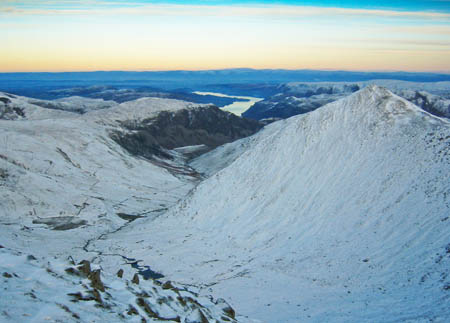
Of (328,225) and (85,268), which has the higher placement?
(85,268)

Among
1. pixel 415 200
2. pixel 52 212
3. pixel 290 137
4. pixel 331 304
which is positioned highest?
pixel 290 137

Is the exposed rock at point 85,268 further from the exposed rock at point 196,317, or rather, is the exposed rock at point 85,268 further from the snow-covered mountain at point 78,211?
the exposed rock at point 196,317

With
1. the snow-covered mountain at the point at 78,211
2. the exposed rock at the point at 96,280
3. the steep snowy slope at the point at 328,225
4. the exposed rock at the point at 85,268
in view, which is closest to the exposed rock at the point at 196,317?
the snow-covered mountain at the point at 78,211

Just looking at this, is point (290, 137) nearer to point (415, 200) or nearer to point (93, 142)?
point (415, 200)

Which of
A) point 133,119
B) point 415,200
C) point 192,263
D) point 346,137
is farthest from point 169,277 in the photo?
point 133,119

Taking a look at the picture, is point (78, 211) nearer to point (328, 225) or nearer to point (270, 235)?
point (270, 235)

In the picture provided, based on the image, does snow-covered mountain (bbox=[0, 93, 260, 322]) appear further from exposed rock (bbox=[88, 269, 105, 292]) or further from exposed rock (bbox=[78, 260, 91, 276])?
exposed rock (bbox=[78, 260, 91, 276])

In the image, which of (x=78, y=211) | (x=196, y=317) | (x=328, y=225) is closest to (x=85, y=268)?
(x=196, y=317)

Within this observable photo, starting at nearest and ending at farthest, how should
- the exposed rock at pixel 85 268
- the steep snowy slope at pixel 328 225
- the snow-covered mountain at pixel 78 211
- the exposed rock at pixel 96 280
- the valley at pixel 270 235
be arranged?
the snow-covered mountain at pixel 78 211 → the exposed rock at pixel 96 280 → the valley at pixel 270 235 → the exposed rock at pixel 85 268 → the steep snowy slope at pixel 328 225
